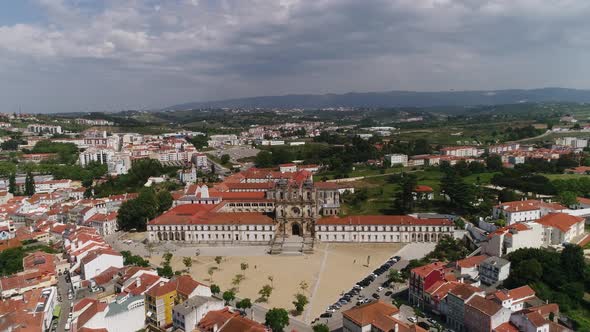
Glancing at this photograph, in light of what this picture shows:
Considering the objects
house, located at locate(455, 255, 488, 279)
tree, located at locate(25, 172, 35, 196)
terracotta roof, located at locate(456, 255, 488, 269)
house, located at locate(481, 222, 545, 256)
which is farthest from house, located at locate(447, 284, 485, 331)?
tree, located at locate(25, 172, 35, 196)

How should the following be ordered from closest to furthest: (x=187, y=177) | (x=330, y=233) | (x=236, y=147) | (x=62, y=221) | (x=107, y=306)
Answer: (x=107, y=306) < (x=330, y=233) < (x=62, y=221) < (x=187, y=177) < (x=236, y=147)

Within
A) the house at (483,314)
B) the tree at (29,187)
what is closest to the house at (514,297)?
the house at (483,314)

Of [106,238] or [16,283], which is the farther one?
[106,238]

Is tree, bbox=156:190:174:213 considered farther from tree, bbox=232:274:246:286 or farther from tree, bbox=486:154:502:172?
tree, bbox=486:154:502:172

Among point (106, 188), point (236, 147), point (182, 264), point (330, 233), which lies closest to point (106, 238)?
point (182, 264)

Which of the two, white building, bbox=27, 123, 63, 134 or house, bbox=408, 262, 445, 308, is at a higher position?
white building, bbox=27, 123, 63, 134

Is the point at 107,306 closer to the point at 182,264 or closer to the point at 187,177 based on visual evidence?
the point at 182,264

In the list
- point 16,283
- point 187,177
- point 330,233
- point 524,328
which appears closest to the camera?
point 524,328
